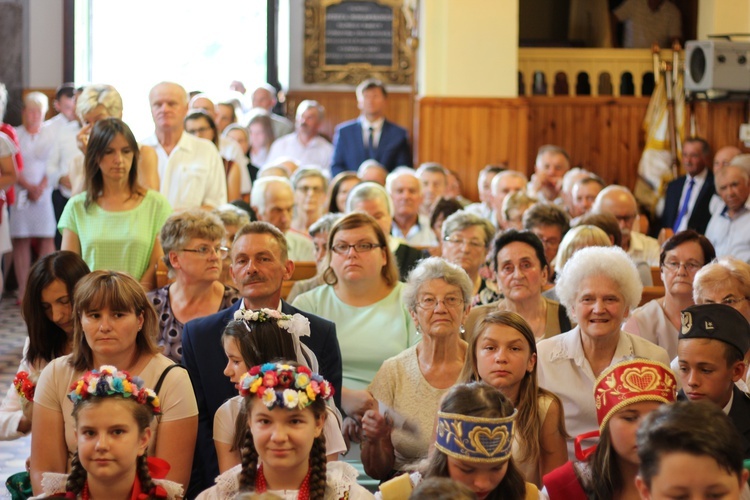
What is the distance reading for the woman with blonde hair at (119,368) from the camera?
3742 mm

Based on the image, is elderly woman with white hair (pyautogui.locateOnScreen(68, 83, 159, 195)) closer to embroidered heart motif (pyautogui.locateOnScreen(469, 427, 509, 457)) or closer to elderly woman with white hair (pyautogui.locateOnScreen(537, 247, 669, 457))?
elderly woman with white hair (pyautogui.locateOnScreen(537, 247, 669, 457))

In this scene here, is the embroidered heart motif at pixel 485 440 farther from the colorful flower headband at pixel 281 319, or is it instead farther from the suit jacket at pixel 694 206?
the suit jacket at pixel 694 206

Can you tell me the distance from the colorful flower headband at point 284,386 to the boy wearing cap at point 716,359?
119 cm

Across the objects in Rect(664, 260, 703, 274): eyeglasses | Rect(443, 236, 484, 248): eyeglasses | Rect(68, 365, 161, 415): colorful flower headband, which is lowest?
Rect(68, 365, 161, 415): colorful flower headband

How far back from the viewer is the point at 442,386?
4223 mm

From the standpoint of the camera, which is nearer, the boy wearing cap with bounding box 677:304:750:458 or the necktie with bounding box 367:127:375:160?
the boy wearing cap with bounding box 677:304:750:458

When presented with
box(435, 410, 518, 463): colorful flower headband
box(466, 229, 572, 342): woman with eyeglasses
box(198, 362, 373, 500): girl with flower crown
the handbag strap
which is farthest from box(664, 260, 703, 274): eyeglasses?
the handbag strap

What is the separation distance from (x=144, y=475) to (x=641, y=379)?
148cm

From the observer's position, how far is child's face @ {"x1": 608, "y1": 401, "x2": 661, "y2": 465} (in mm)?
3219

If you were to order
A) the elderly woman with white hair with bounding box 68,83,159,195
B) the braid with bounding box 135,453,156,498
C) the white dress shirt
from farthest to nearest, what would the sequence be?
1. the white dress shirt
2. the elderly woman with white hair with bounding box 68,83,159,195
3. the braid with bounding box 135,453,156,498

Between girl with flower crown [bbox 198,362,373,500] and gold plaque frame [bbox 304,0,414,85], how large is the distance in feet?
35.2

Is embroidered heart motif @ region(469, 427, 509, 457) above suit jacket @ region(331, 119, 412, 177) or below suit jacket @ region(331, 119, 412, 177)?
below

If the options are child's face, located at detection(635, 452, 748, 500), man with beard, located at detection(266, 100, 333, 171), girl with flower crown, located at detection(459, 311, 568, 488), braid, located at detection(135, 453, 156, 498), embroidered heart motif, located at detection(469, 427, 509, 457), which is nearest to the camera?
child's face, located at detection(635, 452, 748, 500)

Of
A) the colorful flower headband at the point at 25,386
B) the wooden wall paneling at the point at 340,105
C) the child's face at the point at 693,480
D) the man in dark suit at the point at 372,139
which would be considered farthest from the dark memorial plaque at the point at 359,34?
the child's face at the point at 693,480
